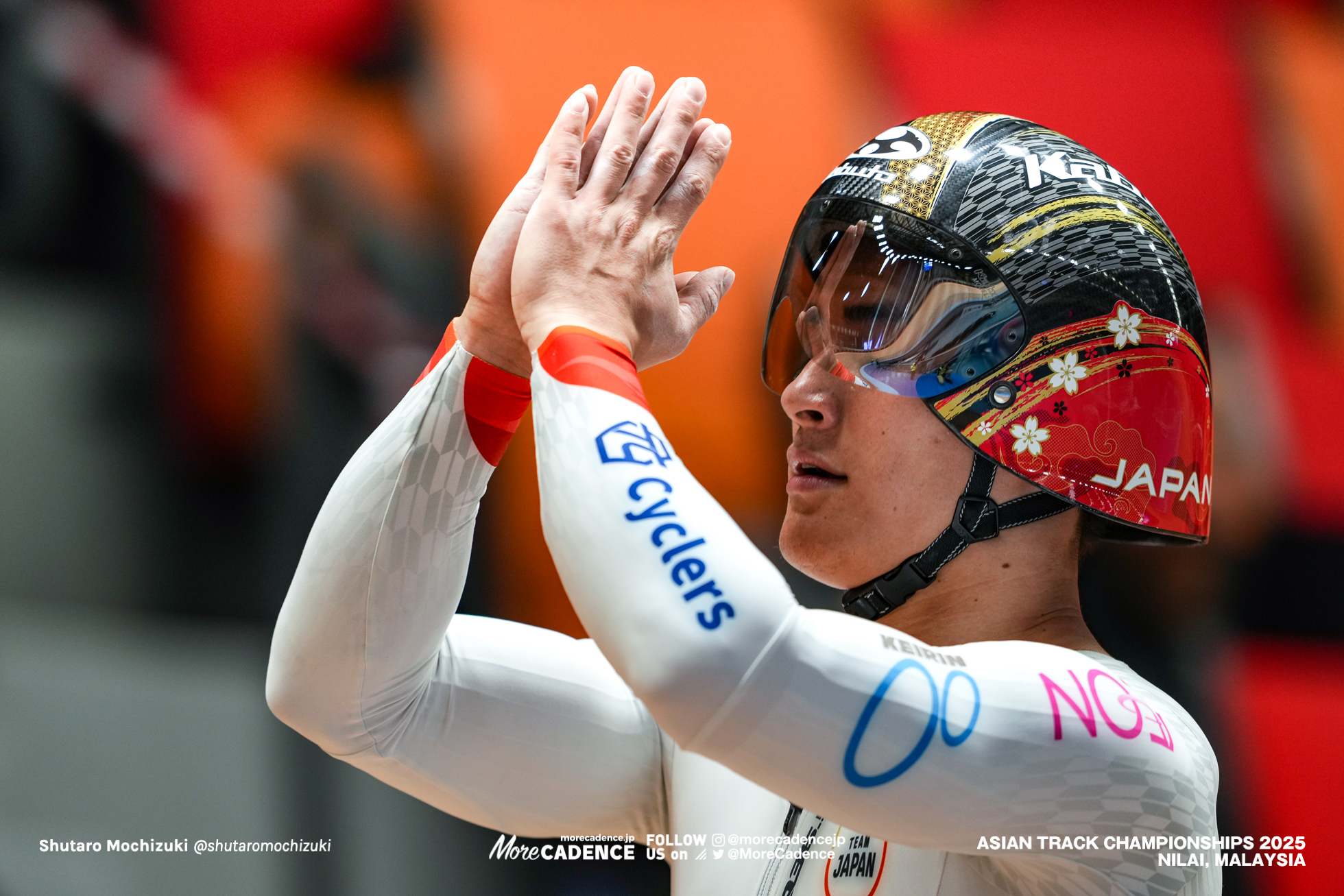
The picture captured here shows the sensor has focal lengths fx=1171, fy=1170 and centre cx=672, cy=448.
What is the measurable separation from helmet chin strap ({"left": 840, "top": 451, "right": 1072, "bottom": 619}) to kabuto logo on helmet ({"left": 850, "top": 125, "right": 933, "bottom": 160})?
50 cm

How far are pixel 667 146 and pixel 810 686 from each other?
77 centimetres

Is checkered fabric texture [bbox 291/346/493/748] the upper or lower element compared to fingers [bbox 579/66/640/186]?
lower

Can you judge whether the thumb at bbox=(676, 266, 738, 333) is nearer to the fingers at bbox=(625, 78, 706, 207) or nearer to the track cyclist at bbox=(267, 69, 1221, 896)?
the track cyclist at bbox=(267, 69, 1221, 896)

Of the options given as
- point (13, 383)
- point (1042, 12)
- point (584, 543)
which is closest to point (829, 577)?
point (584, 543)

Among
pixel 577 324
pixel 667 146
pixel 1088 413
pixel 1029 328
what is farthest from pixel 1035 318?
pixel 577 324

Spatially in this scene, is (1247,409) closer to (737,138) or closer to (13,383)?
(737,138)

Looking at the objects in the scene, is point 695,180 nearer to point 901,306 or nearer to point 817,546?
point 901,306

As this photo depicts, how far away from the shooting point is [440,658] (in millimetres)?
1936

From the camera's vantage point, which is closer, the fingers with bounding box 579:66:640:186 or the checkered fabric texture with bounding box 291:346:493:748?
the fingers with bounding box 579:66:640:186

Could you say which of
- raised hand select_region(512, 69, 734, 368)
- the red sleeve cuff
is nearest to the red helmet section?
raised hand select_region(512, 69, 734, 368)

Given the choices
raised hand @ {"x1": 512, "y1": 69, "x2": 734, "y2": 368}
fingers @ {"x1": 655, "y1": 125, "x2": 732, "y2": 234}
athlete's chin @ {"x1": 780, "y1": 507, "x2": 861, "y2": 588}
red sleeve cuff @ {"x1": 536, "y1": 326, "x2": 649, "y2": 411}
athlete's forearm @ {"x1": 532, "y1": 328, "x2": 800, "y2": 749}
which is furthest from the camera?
athlete's chin @ {"x1": 780, "y1": 507, "x2": 861, "y2": 588}

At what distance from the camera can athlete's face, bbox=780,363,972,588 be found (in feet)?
5.88

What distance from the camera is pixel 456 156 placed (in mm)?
4371

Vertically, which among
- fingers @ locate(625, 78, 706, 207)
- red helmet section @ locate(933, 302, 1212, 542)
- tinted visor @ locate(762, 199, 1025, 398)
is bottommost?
red helmet section @ locate(933, 302, 1212, 542)
